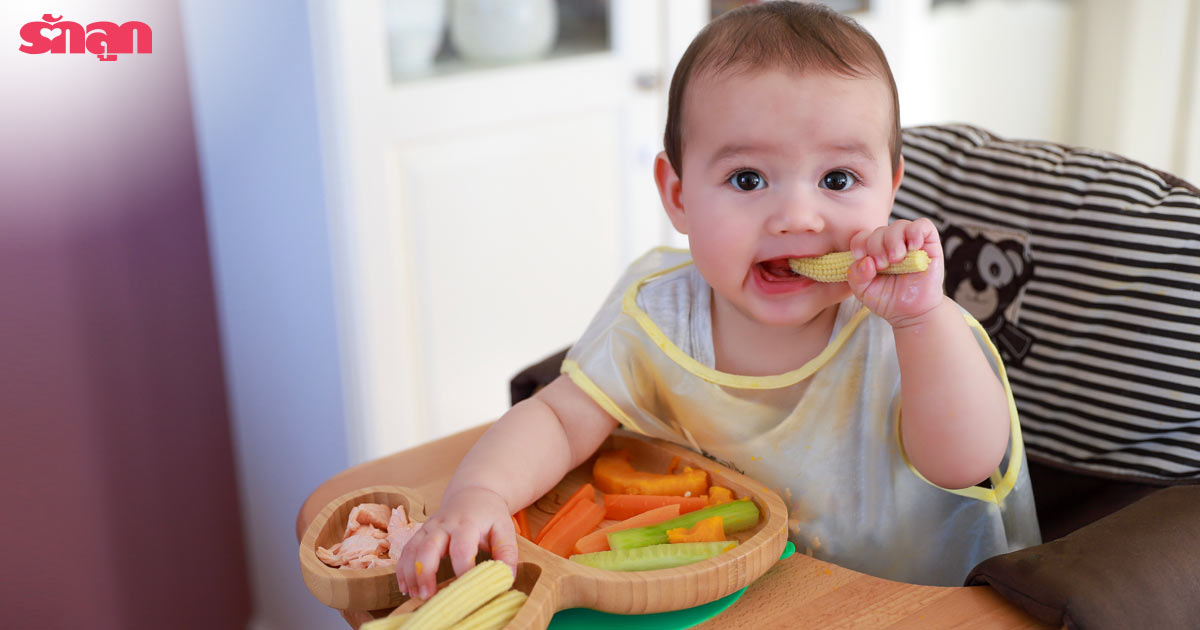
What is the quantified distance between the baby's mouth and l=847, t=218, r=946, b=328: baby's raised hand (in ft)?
0.30

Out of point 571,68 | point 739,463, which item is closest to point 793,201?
point 739,463

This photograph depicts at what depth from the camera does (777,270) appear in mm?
963

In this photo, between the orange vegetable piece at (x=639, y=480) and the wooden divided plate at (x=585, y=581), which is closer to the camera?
the wooden divided plate at (x=585, y=581)

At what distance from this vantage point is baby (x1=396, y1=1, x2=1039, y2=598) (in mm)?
875

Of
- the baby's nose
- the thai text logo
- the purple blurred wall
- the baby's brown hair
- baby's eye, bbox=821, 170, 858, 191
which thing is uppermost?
the thai text logo

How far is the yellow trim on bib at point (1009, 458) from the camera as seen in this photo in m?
0.97

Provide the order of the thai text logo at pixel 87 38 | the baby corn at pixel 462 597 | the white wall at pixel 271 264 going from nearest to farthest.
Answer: the baby corn at pixel 462 597 → the thai text logo at pixel 87 38 → the white wall at pixel 271 264

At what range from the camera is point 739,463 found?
1.02 meters

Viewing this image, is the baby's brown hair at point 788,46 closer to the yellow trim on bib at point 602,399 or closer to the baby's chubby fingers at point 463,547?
the yellow trim on bib at point 602,399

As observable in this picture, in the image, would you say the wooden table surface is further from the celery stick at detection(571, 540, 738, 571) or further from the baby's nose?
the baby's nose

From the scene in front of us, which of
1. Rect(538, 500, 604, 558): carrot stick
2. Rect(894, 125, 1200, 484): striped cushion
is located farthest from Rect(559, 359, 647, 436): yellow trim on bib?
Rect(894, 125, 1200, 484): striped cushion

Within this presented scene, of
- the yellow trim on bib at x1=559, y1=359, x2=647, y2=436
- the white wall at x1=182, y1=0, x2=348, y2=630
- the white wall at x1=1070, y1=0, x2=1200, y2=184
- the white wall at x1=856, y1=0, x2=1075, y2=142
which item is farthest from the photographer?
the white wall at x1=856, y1=0, x2=1075, y2=142

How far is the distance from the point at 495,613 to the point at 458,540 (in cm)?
9

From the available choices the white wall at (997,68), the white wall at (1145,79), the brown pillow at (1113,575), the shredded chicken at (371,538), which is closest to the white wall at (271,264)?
the shredded chicken at (371,538)
